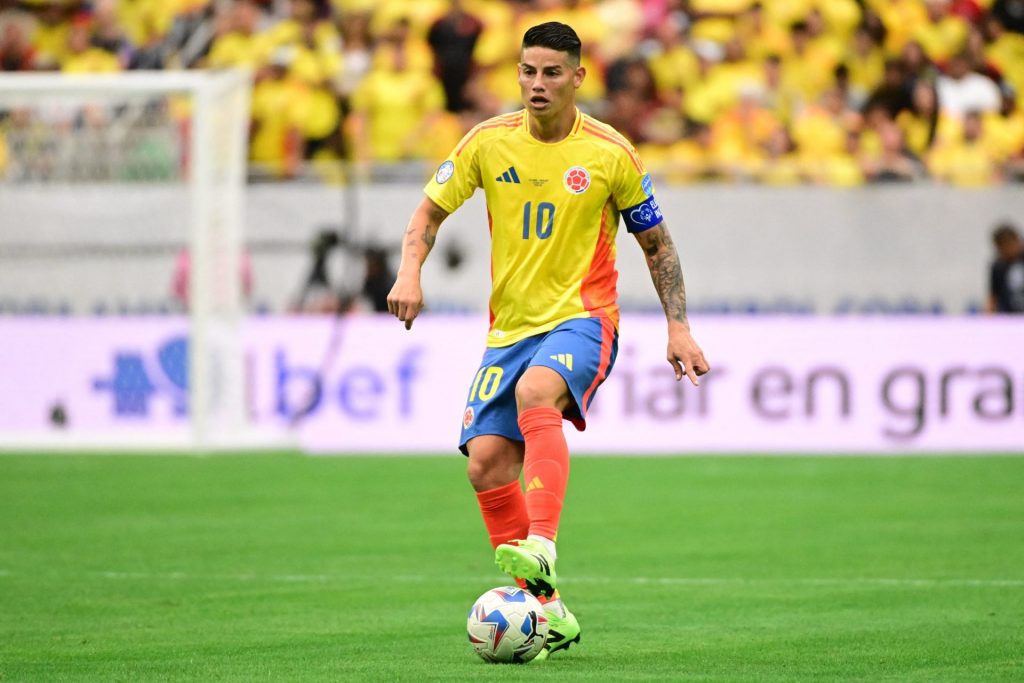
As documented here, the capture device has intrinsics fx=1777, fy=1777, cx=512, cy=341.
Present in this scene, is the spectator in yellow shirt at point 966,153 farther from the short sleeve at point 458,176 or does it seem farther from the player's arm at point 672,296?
the short sleeve at point 458,176

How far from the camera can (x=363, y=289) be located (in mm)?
15945

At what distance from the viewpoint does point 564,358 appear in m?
6.29

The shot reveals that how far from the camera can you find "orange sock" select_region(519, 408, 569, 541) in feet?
20.0

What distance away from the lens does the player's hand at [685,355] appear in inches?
250

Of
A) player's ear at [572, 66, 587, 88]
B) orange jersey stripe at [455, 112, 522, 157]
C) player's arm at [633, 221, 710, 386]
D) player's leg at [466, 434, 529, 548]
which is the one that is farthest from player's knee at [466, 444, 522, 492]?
player's ear at [572, 66, 587, 88]

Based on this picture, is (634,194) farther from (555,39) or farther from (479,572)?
(479,572)

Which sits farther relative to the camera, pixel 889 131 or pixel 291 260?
pixel 889 131

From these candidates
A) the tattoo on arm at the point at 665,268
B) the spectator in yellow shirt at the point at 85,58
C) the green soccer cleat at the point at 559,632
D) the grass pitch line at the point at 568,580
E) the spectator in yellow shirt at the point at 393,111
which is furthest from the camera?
the spectator in yellow shirt at the point at 85,58

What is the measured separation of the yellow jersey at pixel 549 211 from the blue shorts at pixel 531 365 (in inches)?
2.1

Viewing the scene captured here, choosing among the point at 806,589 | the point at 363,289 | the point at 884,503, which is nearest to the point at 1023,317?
the point at 884,503

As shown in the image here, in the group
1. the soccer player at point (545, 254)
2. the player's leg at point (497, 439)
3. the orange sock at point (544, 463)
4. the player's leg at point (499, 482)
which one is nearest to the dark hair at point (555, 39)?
the soccer player at point (545, 254)

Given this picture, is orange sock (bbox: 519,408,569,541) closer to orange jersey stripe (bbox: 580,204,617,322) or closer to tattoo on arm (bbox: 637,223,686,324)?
orange jersey stripe (bbox: 580,204,617,322)

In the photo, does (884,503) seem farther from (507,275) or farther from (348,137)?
(348,137)

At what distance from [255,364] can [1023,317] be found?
6.69m
